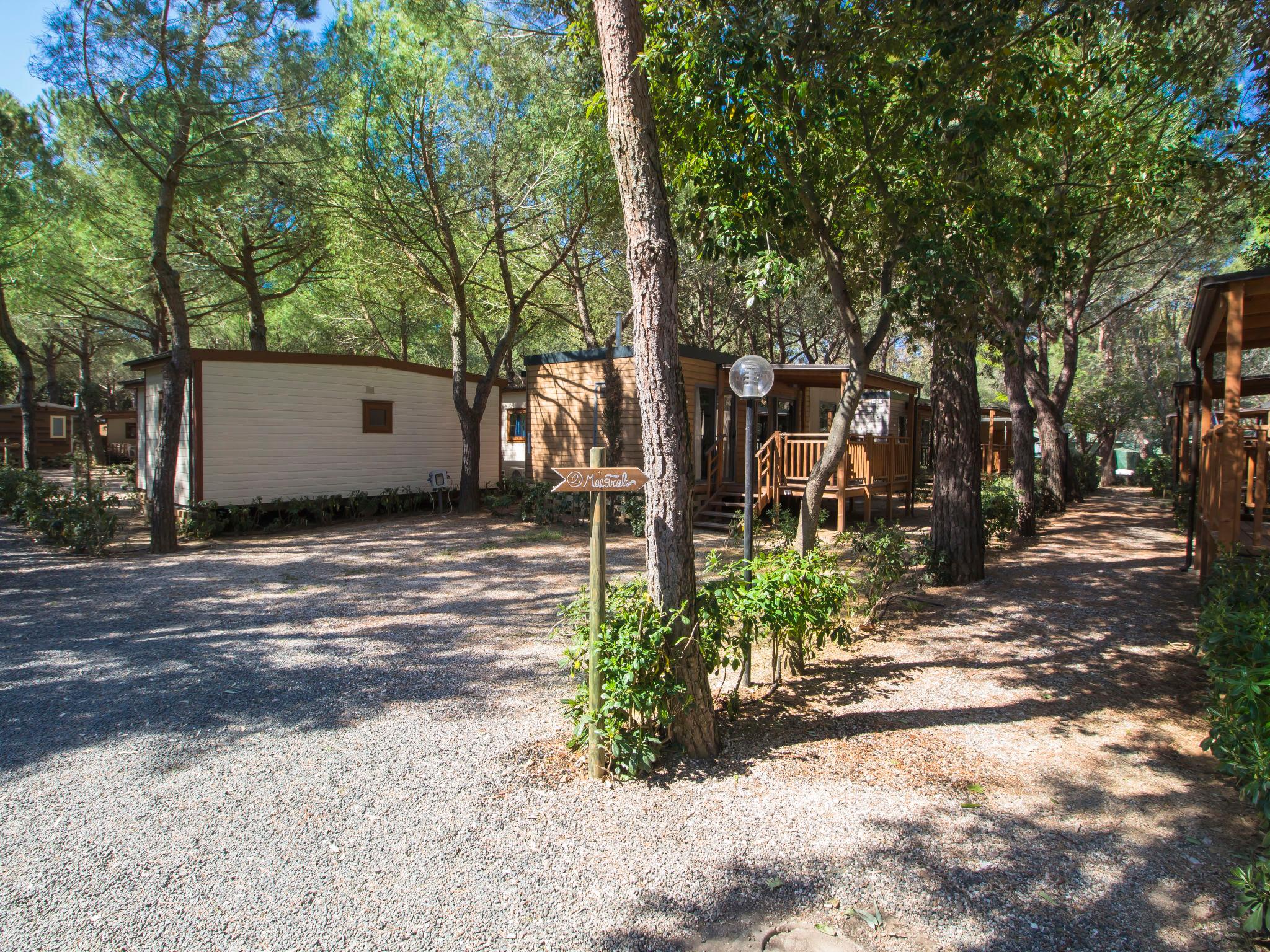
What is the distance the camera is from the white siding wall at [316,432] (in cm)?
1063

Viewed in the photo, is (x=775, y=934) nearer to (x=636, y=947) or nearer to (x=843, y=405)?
(x=636, y=947)

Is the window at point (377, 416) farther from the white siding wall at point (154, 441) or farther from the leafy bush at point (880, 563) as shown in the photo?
the leafy bush at point (880, 563)

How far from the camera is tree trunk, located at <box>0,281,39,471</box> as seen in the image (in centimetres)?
1443

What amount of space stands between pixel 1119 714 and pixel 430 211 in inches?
466

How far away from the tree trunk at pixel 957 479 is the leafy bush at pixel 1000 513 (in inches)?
80.7

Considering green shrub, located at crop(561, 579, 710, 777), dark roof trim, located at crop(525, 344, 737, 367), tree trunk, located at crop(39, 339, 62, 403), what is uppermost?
tree trunk, located at crop(39, 339, 62, 403)

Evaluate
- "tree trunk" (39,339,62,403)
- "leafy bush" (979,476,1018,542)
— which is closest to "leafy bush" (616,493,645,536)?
"leafy bush" (979,476,1018,542)

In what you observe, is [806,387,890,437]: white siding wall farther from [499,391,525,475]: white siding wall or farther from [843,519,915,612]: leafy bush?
[843,519,915,612]: leafy bush

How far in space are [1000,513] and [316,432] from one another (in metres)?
10.5

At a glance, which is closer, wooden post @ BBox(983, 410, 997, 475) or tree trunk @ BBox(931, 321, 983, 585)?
tree trunk @ BBox(931, 321, 983, 585)

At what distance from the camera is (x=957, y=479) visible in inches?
275

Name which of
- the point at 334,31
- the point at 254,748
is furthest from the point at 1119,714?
the point at 334,31

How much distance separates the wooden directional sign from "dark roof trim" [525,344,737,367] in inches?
321

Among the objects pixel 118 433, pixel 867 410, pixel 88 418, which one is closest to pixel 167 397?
pixel 867 410
